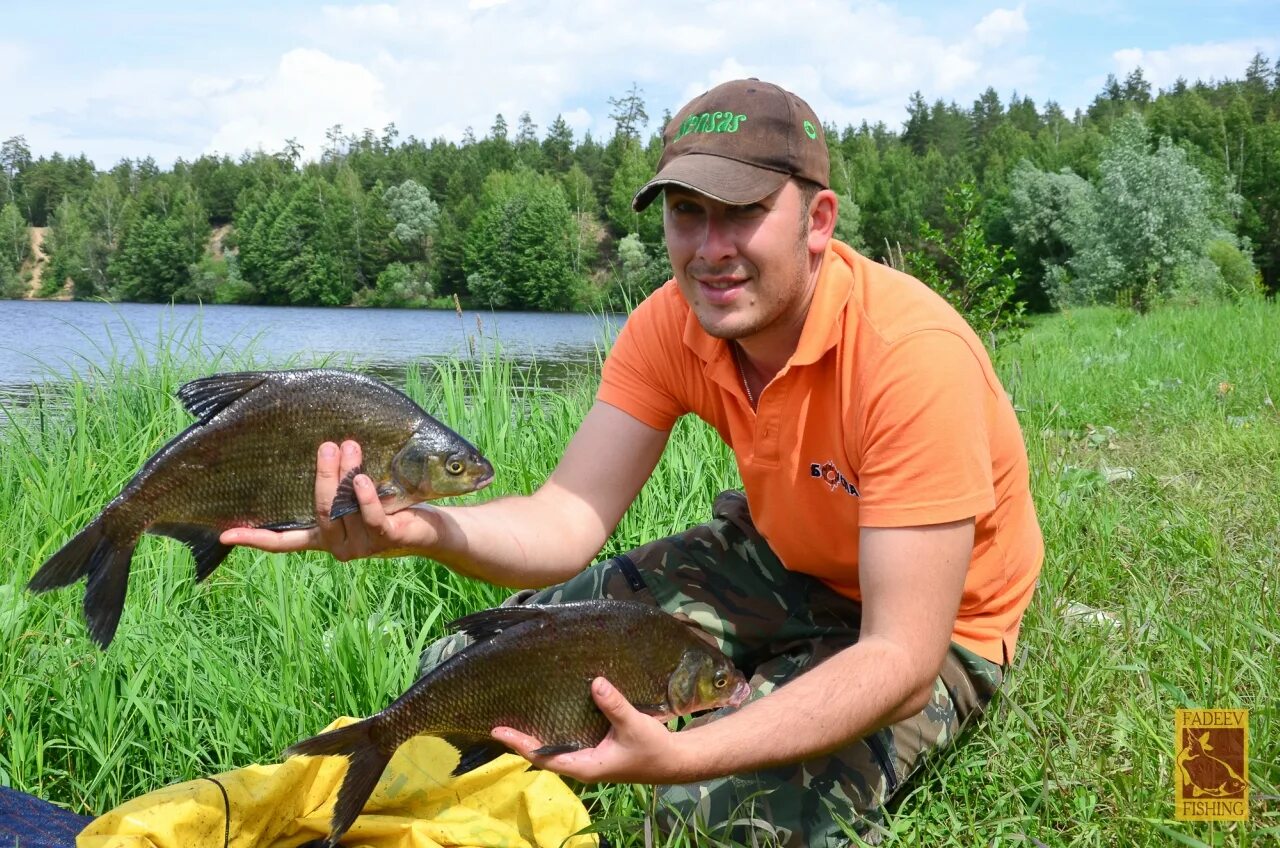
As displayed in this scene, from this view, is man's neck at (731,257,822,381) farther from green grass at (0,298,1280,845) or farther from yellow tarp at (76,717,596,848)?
yellow tarp at (76,717,596,848)

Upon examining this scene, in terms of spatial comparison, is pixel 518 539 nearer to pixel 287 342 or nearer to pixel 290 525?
pixel 290 525

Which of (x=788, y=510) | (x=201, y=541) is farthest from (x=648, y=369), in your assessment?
(x=201, y=541)

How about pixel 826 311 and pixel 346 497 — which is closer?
pixel 346 497

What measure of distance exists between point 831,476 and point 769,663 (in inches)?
27.8

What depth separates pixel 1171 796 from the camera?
7.27ft

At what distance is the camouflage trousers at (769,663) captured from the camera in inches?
99.6

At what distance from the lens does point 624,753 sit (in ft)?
6.40

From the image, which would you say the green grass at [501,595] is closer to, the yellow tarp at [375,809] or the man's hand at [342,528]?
the yellow tarp at [375,809]

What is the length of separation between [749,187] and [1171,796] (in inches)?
64.1

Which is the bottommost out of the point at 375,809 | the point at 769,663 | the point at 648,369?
the point at 375,809

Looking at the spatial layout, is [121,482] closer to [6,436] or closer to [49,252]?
[6,436]

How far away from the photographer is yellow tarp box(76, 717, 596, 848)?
230 cm

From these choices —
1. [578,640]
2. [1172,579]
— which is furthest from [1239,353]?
[578,640]

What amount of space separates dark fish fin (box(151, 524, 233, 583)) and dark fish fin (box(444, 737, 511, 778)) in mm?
617
